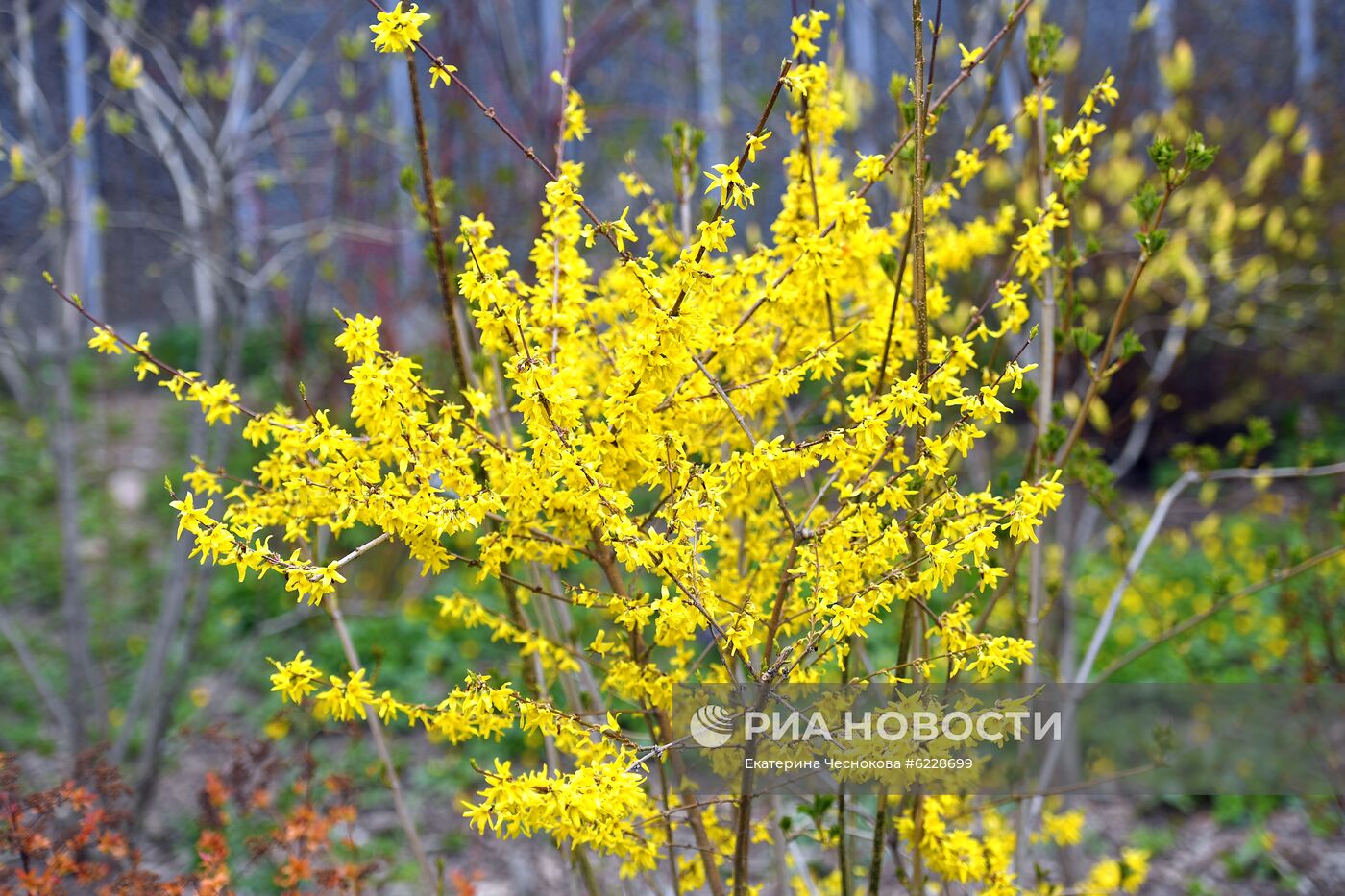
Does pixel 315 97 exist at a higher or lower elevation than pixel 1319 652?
higher

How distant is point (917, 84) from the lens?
5.43 feet

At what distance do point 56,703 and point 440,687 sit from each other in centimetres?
190

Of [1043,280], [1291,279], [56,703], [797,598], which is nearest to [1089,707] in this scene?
[1291,279]

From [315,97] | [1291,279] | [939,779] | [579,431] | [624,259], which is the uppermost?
[315,97]

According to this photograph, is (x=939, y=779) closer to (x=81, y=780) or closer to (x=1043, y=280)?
(x=1043, y=280)

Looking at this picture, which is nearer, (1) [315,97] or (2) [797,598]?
(2) [797,598]

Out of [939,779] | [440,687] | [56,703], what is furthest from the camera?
[440,687]

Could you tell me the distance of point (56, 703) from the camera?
12.0ft

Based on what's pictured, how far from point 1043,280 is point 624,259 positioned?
122 centimetres

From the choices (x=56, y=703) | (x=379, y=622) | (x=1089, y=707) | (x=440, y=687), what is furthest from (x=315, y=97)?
(x=1089, y=707)

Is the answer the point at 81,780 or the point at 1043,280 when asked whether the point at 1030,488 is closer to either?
the point at 1043,280

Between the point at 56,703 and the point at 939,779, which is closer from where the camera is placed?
the point at 939,779

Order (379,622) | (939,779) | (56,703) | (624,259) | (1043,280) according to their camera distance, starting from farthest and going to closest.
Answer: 1. (379,622)
2. (56,703)
3. (1043,280)
4. (939,779)
5. (624,259)

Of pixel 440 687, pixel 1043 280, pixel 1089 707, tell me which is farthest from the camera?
pixel 440 687
